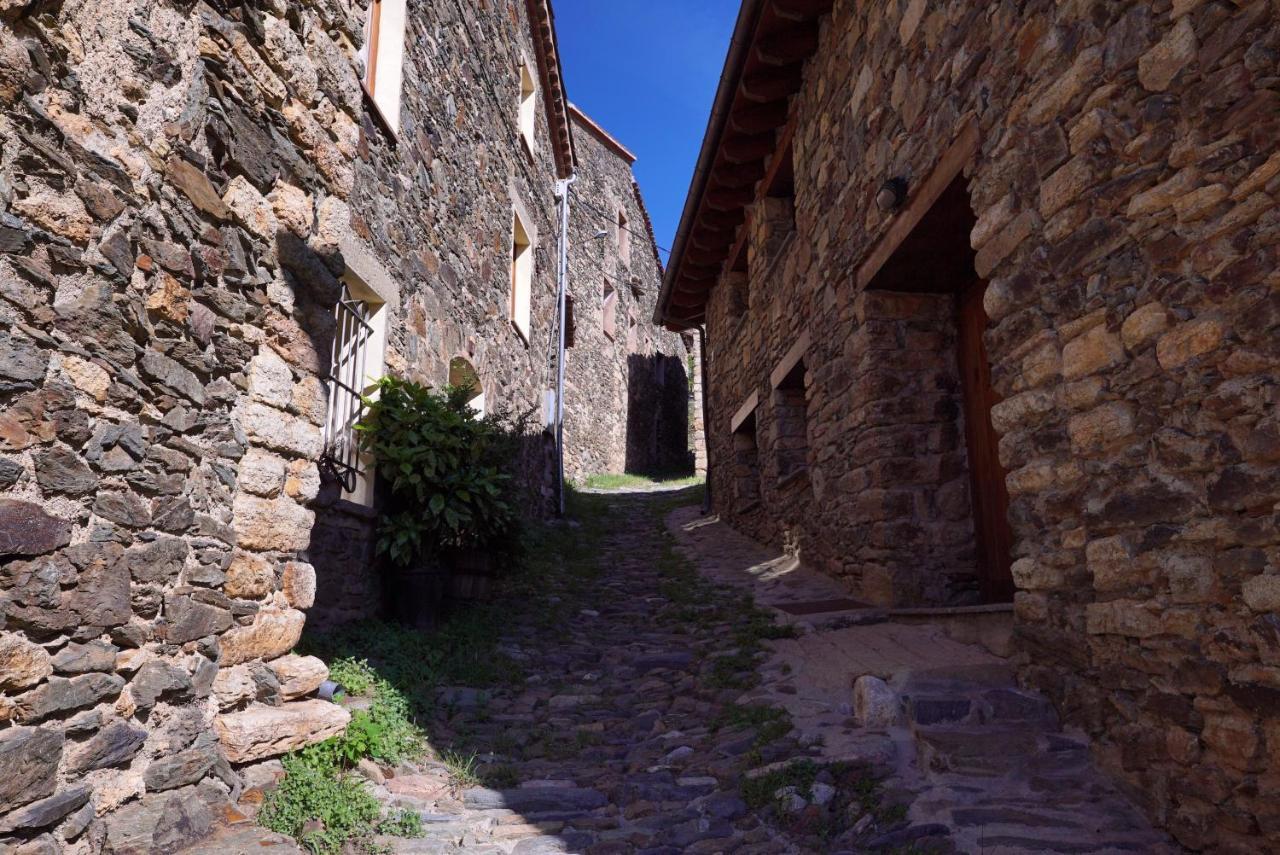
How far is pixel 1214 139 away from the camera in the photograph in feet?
7.45

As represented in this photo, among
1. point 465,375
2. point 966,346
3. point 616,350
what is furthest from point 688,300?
point 966,346

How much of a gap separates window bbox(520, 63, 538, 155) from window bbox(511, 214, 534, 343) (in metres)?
1.09

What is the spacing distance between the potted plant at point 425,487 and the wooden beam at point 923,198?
8.73ft

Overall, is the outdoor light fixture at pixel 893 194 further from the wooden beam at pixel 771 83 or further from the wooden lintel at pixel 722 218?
the wooden lintel at pixel 722 218

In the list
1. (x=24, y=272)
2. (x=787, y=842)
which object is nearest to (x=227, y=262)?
(x=24, y=272)

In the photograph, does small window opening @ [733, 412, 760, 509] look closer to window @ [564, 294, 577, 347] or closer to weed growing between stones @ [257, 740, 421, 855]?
window @ [564, 294, 577, 347]

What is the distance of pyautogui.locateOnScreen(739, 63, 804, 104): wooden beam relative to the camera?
6469mm

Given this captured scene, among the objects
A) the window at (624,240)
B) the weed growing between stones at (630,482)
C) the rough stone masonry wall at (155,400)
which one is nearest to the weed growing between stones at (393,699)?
the rough stone masonry wall at (155,400)

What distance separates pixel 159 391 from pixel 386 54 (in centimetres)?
399

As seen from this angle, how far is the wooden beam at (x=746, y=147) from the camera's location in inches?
290

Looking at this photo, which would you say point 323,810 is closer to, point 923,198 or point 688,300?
point 923,198

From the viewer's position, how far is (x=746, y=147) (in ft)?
24.5

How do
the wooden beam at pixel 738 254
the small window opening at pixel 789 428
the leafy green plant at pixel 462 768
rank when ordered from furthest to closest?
1. the wooden beam at pixel 738 254
2. the small window opening at pixel 789 428
3. the leafy green plant at pixel 462 768

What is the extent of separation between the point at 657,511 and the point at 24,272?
10.3 meters
